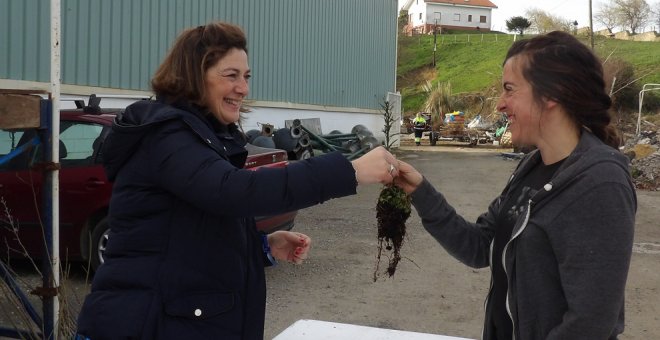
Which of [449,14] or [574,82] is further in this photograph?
[449,14]

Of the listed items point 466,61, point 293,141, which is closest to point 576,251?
point 293,141

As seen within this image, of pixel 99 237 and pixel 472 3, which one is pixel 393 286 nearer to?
pixel 99 237

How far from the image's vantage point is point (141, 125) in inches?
76.5

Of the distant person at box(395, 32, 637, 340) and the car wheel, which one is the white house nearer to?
the car wheel

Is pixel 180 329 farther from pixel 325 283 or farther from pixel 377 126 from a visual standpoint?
pixel 377 126

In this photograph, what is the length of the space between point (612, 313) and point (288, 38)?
17.3 metres

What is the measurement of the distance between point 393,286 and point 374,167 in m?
4.95

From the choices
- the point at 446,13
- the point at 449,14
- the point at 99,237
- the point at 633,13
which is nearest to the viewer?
the point at 99,237

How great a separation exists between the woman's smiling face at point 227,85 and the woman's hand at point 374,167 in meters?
0.45

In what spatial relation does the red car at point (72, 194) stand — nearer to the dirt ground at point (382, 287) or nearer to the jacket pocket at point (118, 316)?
the dirt ground at point (382, 287)

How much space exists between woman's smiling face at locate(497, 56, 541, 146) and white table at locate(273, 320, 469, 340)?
1.26 m

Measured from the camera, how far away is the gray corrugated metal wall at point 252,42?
9.51 m

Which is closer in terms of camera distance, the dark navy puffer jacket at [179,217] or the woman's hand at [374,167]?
the dark navy puffer jacket at [179,217]

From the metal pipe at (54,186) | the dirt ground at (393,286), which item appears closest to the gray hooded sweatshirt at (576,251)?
the metal pipe at (54,186)
